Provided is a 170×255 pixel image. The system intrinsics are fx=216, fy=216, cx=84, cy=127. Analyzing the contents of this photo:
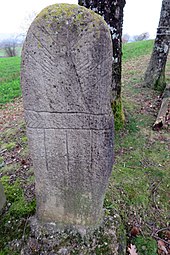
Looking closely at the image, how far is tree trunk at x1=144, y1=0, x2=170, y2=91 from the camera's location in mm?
5602

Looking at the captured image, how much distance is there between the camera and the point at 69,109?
1.79 meters

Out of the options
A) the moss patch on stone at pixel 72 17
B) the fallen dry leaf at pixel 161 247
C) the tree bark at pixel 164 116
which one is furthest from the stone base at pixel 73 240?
the tree bark at pixel 164 116

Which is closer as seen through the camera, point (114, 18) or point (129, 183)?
point (129, 183)

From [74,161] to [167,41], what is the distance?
513 cm

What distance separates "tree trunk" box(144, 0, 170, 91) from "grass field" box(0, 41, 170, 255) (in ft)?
3.27

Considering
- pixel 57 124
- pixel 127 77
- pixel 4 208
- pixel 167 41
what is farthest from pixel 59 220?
pixel 127 77

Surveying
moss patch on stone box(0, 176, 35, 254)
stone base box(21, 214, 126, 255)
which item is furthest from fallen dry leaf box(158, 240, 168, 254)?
moss patch on stone box(0, 176, 35, 254)

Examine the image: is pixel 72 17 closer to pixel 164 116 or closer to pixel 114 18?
pixel 114 18

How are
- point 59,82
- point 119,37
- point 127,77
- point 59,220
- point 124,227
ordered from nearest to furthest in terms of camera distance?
point 59,82
point 59,220
point 124,227
point 119,37
point 127,77

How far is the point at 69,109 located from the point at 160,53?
5.02 meters

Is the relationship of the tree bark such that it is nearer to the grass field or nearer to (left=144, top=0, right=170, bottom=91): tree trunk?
the grass field

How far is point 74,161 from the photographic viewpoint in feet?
6.57

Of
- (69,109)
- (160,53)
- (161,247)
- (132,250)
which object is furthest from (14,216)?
(160,53)

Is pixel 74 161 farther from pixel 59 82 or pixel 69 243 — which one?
pixel 69 243
